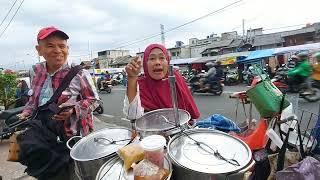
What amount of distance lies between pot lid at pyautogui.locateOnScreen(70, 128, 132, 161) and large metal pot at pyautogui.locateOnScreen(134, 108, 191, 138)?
0.35ft

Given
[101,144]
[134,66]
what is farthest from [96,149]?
[134,66]

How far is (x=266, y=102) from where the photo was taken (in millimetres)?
2229

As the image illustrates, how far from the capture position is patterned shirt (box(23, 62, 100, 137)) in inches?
93.6

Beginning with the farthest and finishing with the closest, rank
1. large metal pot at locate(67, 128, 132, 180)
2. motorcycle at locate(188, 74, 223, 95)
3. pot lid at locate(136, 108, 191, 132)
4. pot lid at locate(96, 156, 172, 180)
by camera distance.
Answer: motorcycle at locate(188, 74, 223, 95) → pot lid at locate(136, 108, 191, 132) → large metal pot at locate(67, 128, 132, 180) → pot lid at locate(96, 156, 172, 180)

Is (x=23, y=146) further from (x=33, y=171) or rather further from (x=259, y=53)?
(x=259, y=53)

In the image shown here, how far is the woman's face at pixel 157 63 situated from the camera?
7.76 feet

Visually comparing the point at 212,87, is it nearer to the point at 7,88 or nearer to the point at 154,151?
the point at 7,88

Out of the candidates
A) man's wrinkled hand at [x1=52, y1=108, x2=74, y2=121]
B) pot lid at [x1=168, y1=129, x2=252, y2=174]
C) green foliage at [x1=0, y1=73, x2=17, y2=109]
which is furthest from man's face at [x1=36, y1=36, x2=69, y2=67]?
green foliage at [x1=0, y1=73, x2=17, y2=109]

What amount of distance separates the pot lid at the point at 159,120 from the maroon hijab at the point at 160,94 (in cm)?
31

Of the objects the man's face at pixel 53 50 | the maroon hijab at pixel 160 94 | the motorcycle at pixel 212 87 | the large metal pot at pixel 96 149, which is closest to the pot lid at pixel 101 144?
the large metal pot at pixel 96 149

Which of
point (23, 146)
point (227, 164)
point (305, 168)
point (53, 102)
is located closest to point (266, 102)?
point (305, 168)

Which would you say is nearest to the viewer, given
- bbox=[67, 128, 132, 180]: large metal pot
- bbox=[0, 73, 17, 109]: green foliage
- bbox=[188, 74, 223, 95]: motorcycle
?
bbox=[67, 128, 132, 180]: large metal pot

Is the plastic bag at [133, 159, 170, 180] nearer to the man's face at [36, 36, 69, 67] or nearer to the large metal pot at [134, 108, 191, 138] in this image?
the large metal pot at [134, 108, 191, 138]

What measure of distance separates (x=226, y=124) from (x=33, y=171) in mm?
1622
